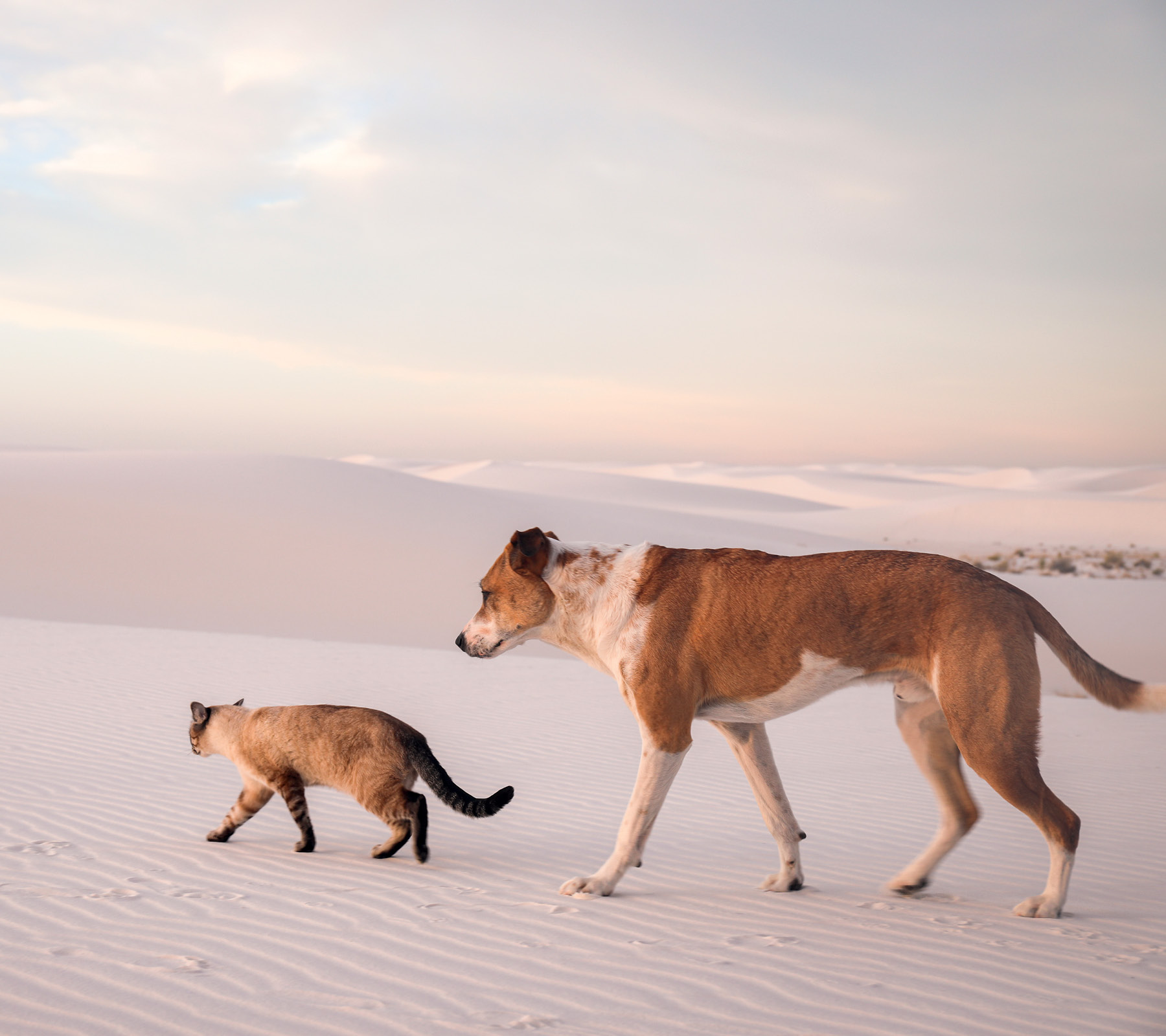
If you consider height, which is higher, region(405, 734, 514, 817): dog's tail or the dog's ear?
the dog's ear

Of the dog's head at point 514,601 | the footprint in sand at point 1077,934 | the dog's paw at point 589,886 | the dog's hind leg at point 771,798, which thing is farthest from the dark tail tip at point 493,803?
the footprint in sand at point 1077,934

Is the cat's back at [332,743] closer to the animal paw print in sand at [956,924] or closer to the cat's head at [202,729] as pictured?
the cat's head at [202,729]

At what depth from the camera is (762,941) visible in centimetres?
465

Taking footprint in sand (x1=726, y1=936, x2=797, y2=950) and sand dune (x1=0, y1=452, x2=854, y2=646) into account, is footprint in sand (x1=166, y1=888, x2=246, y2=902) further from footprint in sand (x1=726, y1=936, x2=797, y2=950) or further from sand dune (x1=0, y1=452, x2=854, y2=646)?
sand dune (x1=0, y1=452, x2=854, y2=646)

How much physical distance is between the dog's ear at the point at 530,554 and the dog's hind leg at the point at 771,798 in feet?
4.05

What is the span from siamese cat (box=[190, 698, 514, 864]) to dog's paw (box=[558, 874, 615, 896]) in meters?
0.58

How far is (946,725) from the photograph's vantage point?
5.59m

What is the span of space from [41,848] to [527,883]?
2.75 meters

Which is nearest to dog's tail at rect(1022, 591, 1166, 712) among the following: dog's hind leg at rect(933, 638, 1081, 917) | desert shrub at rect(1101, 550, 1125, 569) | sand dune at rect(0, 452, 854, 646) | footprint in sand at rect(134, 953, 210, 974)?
dog's hind leg at rect(933, 638, 1081, 917)

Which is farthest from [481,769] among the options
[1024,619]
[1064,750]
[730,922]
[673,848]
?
[1064,750]

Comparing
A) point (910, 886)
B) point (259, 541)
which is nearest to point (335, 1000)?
point (910, 886)

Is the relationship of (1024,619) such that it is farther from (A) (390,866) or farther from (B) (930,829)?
(A) (390,866)

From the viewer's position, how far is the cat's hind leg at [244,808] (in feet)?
20.3

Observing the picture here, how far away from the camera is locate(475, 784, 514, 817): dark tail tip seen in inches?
223
